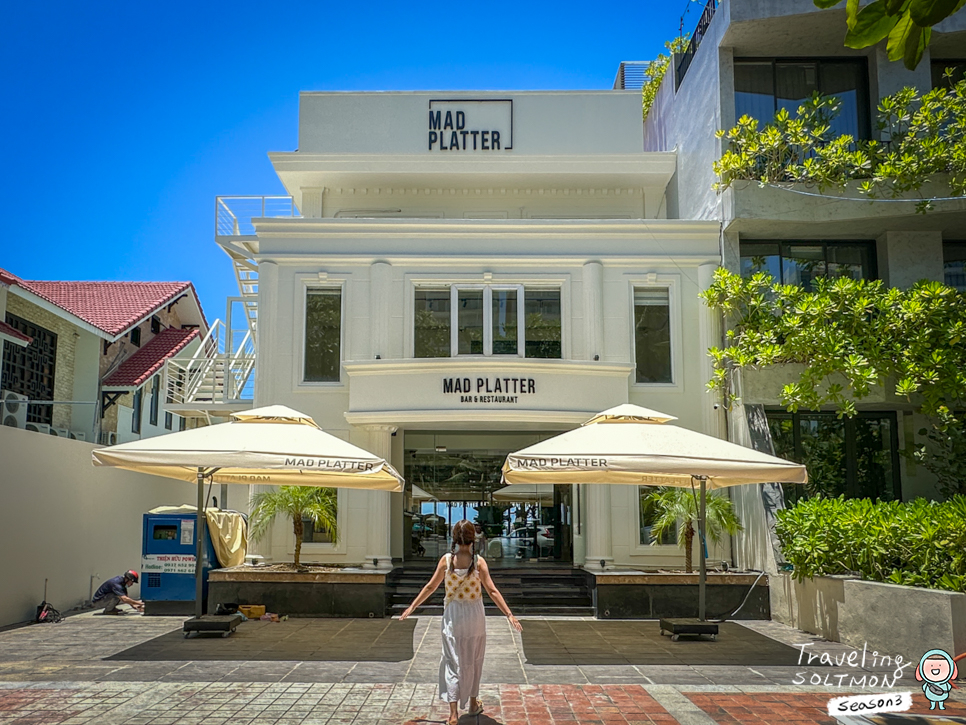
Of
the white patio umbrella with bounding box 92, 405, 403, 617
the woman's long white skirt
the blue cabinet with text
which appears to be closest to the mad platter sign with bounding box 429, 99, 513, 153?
the white patio umbrella with bounding box 92, 405, 403, 617

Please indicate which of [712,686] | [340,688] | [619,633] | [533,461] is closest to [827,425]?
[619,633]

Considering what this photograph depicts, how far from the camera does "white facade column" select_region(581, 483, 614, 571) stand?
16.3m

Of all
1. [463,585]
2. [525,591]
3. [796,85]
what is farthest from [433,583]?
[796,85]

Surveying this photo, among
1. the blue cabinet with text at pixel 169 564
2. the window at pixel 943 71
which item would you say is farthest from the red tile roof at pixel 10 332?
the window at pixel 943 71

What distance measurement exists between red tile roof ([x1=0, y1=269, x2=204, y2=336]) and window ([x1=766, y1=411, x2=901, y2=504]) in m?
16.2

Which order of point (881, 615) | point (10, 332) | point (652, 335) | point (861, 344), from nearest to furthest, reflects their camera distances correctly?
1. point (881, 615)
2. point (861, 344)
3. point (10, 332)
4. point (652, 335)

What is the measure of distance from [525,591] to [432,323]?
518cm

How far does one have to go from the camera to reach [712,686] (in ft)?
28.8

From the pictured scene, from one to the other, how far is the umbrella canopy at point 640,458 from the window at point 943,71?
10563mm

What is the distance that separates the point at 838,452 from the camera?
16.9 metres

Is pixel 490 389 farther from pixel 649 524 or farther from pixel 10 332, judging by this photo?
pixel 10 332

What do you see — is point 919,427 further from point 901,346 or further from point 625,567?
point 625,567

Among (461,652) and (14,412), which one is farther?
(14,412)

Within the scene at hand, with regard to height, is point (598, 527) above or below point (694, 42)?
below
